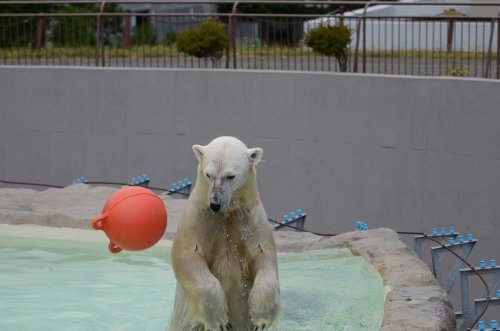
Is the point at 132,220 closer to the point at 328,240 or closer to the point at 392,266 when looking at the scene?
the point at 392,266

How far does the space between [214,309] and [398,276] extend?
6.85ft

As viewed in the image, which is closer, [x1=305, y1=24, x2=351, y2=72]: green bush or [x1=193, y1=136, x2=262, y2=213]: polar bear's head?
[x1=193, y1=136, x2=262, y2=213]: polar bear's head

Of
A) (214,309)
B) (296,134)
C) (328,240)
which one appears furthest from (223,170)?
(296,134)

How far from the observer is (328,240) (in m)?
7.82

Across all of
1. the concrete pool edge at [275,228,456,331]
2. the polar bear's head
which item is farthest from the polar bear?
the concrete pool edge at [275,228,456,331]

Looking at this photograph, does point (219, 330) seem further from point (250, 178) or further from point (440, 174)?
point (440, 174)

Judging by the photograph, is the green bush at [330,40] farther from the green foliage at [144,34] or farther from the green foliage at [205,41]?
the green foliage at [144,34]

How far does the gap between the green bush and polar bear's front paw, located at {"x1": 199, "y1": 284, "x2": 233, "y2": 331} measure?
7.52m

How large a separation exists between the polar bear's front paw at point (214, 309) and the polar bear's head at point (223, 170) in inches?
15.8

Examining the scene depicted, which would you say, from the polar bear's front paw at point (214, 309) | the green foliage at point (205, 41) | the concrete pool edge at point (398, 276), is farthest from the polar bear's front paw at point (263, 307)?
the green foliage at point (205, 41)

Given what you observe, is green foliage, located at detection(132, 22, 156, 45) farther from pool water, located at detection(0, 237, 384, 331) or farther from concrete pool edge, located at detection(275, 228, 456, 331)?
concrete pool edge, located at detection(275, 228, 456, 331)

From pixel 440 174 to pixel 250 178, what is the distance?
566 centimetres

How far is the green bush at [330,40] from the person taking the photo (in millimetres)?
12023

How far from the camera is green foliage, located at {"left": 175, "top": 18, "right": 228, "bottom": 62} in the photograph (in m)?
12.2
